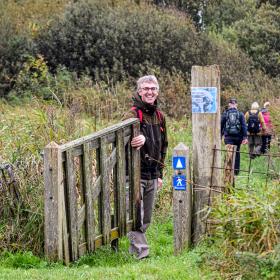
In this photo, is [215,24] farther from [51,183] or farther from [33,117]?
[51,183]

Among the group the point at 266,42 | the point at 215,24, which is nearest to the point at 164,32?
the point at 266,42

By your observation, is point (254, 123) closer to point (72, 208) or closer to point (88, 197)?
point (88, 197)

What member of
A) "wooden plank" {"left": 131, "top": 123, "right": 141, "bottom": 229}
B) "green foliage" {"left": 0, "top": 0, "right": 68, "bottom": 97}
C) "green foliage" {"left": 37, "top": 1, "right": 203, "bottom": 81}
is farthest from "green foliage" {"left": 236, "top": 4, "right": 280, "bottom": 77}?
"wooden plank" {"left": 131, "top": 123, "right": 141, "bottom": 229}

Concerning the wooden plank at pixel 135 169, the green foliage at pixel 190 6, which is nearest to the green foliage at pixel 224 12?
the green foliage at pixel 190 6

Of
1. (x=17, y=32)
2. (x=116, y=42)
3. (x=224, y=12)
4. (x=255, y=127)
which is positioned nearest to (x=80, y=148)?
(x=255, y=127)

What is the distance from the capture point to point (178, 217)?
914 centimetres

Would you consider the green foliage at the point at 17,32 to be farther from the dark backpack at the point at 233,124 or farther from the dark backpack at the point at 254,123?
the dark backpack at the point at 233,124

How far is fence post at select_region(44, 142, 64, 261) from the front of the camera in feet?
27.3

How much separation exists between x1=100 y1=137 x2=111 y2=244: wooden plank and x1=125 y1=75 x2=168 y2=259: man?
0.46 m

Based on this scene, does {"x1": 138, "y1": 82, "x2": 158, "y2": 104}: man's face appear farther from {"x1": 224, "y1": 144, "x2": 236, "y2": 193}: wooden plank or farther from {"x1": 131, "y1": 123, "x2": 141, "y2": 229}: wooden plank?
{"x1": 224, "y1": 144, "x2": 236, "y2": 193}: wooden plank

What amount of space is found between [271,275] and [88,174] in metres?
3.15

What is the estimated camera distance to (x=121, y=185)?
9766 mm

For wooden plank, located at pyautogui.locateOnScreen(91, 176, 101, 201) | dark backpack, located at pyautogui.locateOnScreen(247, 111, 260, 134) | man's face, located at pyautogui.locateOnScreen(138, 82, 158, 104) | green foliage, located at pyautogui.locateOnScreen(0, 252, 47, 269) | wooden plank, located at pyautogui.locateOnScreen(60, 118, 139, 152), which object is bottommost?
green foliage, located at pyautogui.locateOnScreen(0, 252, 47, 269)

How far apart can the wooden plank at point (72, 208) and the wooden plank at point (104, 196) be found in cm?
65
